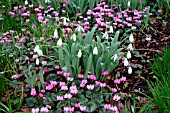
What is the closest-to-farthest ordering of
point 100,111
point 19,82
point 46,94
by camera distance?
1. point 100,111
2. point 46,94
3. point 19,82

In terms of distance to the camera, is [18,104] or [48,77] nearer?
[18,104]

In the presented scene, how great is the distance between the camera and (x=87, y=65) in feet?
7.73

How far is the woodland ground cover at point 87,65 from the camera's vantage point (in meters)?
2.20

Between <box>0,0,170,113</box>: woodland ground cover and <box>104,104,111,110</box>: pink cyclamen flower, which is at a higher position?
<box>0,0,170,113</box>: woodland ground cover

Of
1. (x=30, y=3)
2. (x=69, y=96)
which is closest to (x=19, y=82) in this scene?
(x=69, y=96)

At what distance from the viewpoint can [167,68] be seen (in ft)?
7.88

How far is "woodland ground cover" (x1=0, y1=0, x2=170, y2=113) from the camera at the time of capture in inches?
86.7

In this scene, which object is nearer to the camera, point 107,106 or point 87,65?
point 107,106

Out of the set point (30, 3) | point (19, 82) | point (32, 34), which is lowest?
point (19, 82)

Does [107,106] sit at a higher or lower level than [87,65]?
lower

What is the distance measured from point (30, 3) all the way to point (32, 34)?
1.01m

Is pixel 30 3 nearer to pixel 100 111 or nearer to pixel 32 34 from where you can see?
pixel 32 34

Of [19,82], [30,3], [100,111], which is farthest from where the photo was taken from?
[30,3]

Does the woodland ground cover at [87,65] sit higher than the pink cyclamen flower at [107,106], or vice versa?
the woodland ground cover at [87,65]
